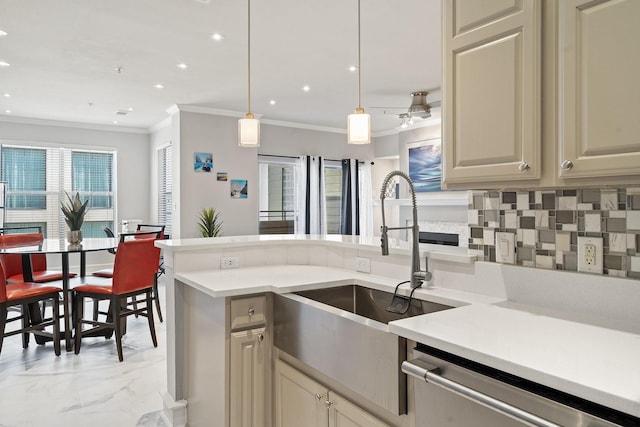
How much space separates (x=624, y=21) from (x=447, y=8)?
2.03 ft

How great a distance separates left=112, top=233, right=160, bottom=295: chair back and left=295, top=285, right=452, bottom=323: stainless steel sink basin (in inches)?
75.6

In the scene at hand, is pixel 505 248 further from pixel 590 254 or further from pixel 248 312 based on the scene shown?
pixel 248 312

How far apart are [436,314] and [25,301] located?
338 centimetres

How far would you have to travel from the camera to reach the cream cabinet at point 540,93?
1.13 m

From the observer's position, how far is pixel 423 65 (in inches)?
180

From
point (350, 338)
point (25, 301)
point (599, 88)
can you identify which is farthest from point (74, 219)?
point (599, 88)

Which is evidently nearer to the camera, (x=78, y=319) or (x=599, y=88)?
(x=599, y=88)

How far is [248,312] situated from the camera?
6.41 feet

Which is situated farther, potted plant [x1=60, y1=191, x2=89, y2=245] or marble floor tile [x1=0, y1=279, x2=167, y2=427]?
potted plant [x1=60, y1=191, x2=89, y2=245]

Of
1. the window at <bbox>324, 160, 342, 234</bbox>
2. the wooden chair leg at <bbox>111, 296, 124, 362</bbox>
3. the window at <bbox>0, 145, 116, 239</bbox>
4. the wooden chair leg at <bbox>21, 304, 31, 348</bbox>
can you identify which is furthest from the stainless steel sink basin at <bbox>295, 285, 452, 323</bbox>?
the window at <bbox>0, 145, 116, 239</bbox>

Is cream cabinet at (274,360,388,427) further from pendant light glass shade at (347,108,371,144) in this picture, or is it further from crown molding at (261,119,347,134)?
crown molding at (261,119,347,134)

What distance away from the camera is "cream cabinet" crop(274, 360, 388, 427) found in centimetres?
154

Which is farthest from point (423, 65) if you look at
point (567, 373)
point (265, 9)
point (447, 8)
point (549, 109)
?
point (567, 373)

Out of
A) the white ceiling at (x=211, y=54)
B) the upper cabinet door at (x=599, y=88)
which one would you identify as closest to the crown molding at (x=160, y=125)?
the white ceiling at (x=211, y=54)
